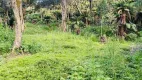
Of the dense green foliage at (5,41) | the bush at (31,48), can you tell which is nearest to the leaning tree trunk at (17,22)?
the bush at (31,48)

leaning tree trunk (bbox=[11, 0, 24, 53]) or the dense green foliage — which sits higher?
leaning tree trunk (bbox=[11, 0, 24, 53])

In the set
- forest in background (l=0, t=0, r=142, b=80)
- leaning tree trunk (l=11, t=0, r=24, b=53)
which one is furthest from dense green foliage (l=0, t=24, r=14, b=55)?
leaning tree trunk (l=11, t=0, r=24, b=53)

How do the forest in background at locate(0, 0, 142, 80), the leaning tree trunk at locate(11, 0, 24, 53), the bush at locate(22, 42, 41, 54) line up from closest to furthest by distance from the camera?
the forest in background at locate(0, 0, 142, 80) → the leaning tree trunk at locate(11, 0, 24, 53) → the bush at locate(22, 42, 41, 54)

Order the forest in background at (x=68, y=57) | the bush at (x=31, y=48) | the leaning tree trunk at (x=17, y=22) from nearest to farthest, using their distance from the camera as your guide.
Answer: the forest in background at (x=68, y=57) → the leaning tree trunk at (x=17, y=22) → the bush at (x=31, y=48)

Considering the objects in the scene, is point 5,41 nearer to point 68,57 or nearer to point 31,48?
point 31,48

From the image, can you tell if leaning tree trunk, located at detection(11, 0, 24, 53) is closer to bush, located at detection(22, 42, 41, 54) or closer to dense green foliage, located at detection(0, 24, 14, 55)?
bush, located at detection(22, 42, 41, 54)

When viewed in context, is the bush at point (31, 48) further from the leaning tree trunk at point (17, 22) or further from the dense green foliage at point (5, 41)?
the dense green foliage at point (5, 41)

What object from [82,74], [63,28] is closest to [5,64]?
[82,74]

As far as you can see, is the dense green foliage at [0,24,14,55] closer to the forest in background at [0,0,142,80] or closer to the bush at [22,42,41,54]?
the forest in background at [0,0,142,80]

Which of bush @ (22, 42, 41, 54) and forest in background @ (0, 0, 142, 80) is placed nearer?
forest in background @ (0, 0, 142, 80)

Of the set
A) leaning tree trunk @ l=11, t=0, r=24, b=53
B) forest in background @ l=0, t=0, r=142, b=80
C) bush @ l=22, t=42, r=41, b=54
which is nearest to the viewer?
forest in background @ l=0, t=0, r=142, b=80

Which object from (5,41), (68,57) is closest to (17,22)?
(5,41)

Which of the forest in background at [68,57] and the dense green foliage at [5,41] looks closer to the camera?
the forest in background at [68,57]

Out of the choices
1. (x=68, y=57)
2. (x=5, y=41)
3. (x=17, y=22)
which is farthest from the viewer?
(x=5, y=41)
